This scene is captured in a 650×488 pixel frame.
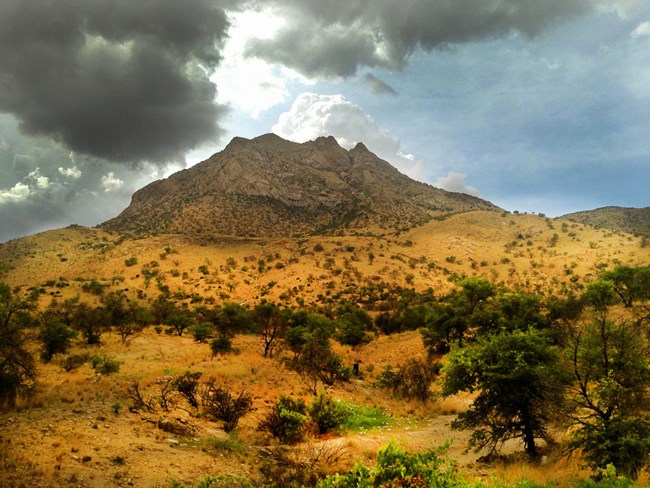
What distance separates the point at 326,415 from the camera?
15234mm

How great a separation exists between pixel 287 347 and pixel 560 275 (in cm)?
5744

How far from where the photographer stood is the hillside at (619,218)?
109825 mm

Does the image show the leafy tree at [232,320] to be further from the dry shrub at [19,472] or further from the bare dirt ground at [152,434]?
the dry shrub at [19,472]

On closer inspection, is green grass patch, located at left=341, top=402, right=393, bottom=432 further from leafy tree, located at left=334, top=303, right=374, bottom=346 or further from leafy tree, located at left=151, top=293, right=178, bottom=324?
leafy tree, located at left=151, top=293, right=178, bottom=324

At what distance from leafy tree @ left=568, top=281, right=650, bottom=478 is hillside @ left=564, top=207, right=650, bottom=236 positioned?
117589 millimetres

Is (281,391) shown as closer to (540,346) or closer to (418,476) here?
(540,346)

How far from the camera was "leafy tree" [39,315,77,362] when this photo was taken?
22.9 m

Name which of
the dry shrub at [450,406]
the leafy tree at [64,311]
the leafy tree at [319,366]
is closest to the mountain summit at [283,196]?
the leafy tree at [64,311]

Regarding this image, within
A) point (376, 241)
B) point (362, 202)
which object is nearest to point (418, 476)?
point (376, 241)

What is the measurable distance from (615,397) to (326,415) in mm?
10052

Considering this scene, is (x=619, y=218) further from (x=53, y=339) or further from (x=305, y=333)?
(x=53, y=339)

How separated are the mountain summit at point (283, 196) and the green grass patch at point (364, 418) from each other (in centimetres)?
8805

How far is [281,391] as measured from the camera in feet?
63.7

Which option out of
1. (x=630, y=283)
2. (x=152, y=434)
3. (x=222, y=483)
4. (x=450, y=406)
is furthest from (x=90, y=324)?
(x=630, y=283)
